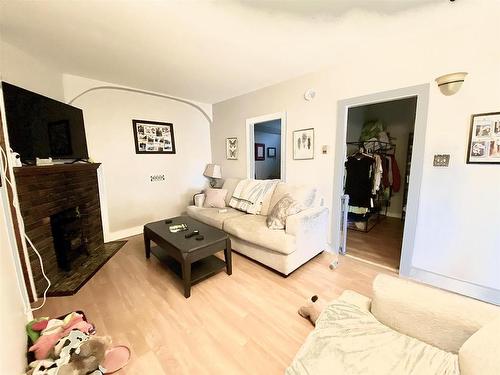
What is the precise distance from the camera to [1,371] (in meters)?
0.82

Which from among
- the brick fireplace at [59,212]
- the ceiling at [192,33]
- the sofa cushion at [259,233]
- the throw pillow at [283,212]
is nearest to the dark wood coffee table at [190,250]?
the sofa cushion at [259,233]

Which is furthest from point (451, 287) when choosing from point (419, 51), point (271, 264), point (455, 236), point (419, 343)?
point (419, 51)

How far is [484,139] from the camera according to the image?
64.9 inches

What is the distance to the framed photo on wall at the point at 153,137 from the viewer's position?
3.28 m

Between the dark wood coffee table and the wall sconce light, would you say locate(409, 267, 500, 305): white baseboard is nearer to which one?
the wall sconce light

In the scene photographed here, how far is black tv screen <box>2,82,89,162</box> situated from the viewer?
1.76m

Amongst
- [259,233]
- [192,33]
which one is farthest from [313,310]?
[192,33]

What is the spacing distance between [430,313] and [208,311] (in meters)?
1.47

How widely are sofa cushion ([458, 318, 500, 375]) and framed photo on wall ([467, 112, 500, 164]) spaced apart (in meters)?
1.52

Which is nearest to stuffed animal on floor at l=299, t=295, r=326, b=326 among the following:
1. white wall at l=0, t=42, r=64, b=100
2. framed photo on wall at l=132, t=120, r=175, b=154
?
framed photo on wall at l=132, t=120, r=175, b=154

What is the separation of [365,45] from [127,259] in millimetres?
3563

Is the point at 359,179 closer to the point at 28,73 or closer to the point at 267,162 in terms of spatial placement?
the point at 267,162

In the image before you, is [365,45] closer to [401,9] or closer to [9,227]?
[401,9]

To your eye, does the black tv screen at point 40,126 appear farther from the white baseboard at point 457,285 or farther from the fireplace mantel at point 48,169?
the white baseboard at point 457,285
